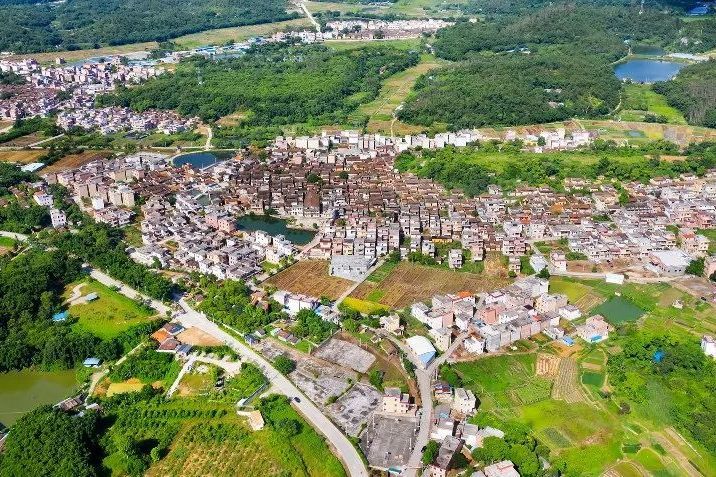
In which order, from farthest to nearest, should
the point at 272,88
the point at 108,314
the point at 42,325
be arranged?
the point at 272,88, the point at 108,314, the point at 42,325

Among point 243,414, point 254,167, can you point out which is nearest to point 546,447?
point 243,414

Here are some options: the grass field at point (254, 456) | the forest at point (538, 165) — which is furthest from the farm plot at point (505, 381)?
the forest at point (538, 165)

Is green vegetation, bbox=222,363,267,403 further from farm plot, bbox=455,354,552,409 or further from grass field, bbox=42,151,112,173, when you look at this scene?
grass field, bbox=42,151,112,173

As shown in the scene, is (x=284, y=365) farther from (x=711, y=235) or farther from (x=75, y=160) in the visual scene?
(x=75, y=160)

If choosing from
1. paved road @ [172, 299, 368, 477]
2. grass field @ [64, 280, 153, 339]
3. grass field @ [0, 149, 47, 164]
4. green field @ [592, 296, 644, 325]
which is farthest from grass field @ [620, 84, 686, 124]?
grass field @ [0, 149, 47, 164]

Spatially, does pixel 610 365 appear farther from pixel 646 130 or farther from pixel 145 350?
pixel 646 130

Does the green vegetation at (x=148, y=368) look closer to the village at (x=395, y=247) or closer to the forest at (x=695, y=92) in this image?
the village at (x=395, y=247)


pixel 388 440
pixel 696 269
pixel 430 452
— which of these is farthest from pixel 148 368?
pixel 696 269
